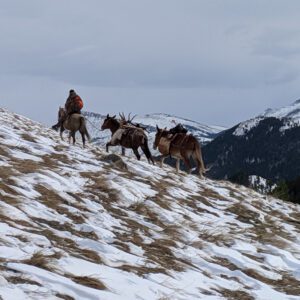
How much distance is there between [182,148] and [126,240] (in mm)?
12989

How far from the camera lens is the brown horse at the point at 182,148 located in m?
19.3

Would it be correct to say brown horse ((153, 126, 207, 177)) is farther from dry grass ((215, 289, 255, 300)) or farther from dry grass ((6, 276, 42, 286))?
dry grass ((6, 276, 42, 286))

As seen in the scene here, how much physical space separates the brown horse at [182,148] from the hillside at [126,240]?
21.5 feet

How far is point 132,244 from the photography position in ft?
22.7

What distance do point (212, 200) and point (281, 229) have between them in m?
2.27

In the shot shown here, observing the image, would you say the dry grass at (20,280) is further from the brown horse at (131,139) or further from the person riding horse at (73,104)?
the person riding horse at (73,104)

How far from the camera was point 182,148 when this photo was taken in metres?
19.8

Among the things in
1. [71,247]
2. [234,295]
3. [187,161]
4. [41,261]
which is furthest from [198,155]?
[41,261]

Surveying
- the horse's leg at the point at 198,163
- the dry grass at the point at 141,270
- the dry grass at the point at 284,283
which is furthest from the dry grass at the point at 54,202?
the horse's leg at the point at 198,163

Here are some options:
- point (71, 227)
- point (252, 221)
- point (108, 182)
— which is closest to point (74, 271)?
point (71, 227)

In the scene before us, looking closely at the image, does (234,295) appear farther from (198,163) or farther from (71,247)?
(198,163)

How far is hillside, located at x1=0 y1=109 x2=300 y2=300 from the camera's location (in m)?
4.98

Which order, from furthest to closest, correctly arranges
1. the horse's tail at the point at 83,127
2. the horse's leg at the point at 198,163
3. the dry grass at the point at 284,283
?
the horse's tail at the point at 83,127 < the horse's leg at the point at 198,163 < the dry grass at the point at 284,283

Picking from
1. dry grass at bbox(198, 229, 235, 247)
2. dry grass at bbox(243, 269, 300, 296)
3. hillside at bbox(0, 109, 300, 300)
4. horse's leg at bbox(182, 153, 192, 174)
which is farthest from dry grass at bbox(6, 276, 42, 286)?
horse's leg at bbox(182, 153, 192, 174)
